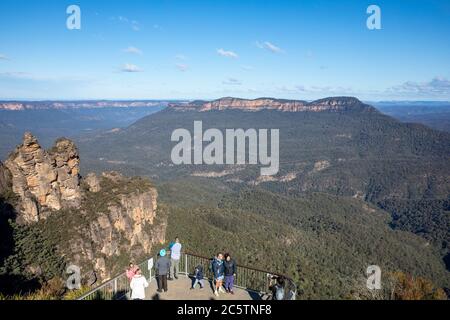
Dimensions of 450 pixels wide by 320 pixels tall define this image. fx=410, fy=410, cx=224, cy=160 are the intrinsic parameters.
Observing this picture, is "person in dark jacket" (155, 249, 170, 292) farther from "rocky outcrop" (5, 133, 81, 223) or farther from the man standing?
"rocky outcrop" (5, 133, 81, 223)

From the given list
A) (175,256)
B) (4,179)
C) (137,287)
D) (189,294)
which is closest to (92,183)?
(4,179)

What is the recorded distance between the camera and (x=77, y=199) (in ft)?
193

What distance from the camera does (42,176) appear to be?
2090 inches

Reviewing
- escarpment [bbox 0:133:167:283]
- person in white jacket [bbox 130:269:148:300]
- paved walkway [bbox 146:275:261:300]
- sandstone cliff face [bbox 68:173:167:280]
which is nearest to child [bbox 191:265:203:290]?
paved walkway [bbox 146:275:261:300]

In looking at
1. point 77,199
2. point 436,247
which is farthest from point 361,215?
point 77,199

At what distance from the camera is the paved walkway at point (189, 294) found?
19281 millimetres

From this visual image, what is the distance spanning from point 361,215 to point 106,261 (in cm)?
13719

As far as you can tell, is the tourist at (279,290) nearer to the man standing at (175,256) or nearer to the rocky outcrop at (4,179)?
the man standing at (175,256)

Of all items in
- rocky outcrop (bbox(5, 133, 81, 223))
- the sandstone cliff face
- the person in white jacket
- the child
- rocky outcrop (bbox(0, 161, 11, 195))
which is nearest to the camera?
the person in white jacket

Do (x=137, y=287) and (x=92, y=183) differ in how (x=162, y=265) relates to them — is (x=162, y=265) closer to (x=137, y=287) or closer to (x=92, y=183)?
(x=137, y=287)

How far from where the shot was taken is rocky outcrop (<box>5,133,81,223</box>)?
4975 cm

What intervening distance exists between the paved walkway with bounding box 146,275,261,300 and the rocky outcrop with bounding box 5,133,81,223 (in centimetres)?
3436

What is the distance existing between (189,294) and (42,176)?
132 feet
